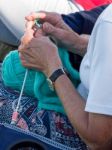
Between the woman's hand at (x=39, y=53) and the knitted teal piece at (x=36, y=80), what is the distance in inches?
1.9

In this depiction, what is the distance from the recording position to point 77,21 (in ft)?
6.11

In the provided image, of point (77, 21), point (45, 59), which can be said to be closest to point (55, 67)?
point (45, 59)

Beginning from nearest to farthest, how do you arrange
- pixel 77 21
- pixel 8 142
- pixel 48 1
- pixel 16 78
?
pixel 8 142 → pixel 16 78 → pixel 77 21 → pixel 48 1

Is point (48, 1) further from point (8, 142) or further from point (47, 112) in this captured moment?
point (8, 142)

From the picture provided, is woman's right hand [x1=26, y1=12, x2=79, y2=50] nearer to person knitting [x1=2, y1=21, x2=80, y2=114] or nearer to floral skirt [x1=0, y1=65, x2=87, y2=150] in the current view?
person knitting [x1=2, y1=21, x2=80, y2=114]

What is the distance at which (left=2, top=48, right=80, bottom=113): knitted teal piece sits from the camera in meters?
1.57

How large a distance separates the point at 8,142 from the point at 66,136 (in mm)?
205

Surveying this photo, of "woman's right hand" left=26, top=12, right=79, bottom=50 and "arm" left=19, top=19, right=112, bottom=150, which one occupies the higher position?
"woman's right hand" left=26, top=12, right=79, bottom=50

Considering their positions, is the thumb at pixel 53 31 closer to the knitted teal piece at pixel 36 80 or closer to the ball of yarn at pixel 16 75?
the knitted teal piece at pixel 36 80

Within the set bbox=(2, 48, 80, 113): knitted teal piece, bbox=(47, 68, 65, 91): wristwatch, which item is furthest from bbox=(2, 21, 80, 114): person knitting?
bbox=(47, 68, 65, 91): wristwatch

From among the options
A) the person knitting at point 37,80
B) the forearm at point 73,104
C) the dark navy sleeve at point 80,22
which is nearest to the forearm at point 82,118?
the forearm at point 73,104

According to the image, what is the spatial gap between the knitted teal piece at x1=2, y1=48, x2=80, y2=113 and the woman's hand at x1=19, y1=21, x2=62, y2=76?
5 cm

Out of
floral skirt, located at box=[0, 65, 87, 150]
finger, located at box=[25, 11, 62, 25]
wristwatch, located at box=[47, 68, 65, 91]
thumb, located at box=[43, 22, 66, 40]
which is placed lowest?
floral skirt, located at box=[0, 65, 87, 150]

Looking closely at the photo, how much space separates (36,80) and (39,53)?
0.10 meters
